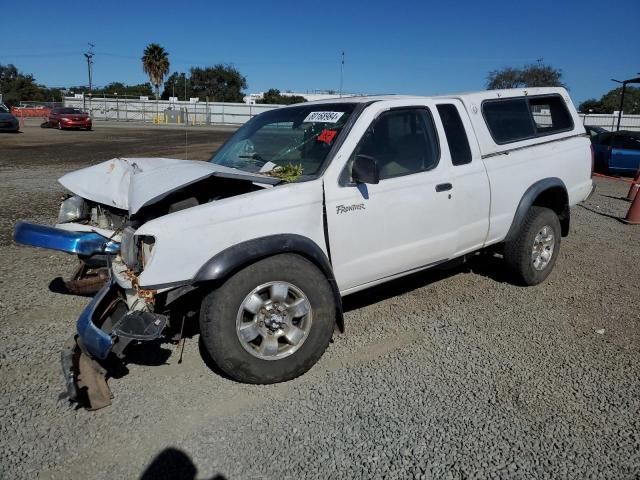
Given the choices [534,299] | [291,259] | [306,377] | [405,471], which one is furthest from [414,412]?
[534,299]

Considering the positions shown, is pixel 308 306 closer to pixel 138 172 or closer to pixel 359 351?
pixel 359 351

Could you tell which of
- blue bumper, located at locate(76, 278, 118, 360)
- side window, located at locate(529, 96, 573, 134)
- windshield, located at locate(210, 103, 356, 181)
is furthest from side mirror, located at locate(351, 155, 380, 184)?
side window, located at locate(529, 96, 573, 134)

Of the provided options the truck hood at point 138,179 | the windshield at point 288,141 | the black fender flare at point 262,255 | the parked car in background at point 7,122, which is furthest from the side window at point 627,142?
the parked car in background at point 7,122

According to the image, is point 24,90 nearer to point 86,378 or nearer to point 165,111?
point 165,111

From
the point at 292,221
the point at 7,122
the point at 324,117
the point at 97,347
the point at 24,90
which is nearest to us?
the point at 97,347

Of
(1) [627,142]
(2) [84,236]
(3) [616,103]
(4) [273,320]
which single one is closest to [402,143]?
(4) [273,320]

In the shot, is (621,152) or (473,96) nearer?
(473,96)

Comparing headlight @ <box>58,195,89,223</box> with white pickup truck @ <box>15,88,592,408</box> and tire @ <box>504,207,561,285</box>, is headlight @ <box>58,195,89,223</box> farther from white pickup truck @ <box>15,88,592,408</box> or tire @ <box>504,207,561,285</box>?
tire @ <box>504,207,561,285</box>

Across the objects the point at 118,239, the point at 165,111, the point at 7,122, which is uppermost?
the point at 165,111

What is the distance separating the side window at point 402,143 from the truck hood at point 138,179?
0.86m

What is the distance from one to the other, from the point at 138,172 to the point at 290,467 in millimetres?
2484

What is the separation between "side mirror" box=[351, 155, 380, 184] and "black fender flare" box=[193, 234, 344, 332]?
571mm

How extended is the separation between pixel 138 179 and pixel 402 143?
206 cm

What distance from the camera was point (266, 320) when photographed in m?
3.32
